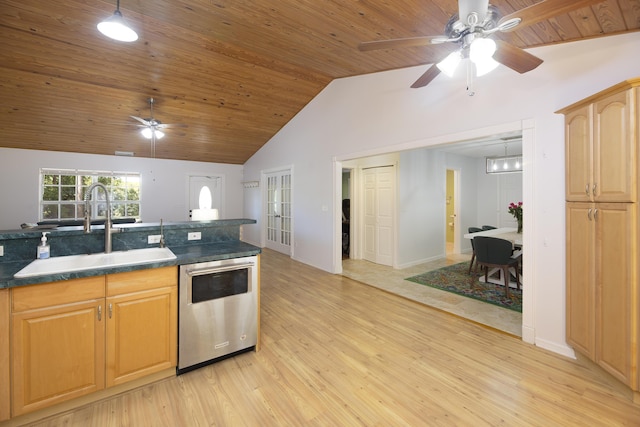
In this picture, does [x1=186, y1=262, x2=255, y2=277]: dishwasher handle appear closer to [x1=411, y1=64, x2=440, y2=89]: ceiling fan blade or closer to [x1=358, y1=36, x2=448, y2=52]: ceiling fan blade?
[x1=358, y1=36, x2=448, y2=52]: ceiling fan blade

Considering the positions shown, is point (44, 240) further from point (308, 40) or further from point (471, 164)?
point (471, 164)

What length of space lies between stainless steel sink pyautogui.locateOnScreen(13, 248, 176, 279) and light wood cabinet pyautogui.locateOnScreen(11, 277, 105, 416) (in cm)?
9

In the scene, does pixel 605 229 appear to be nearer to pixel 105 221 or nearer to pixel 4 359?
pixel 105 221

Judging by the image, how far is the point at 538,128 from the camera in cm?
248

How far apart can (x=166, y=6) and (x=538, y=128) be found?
3.77 meters

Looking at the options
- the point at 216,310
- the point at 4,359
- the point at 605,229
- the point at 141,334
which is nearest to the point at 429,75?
the point at 605,229

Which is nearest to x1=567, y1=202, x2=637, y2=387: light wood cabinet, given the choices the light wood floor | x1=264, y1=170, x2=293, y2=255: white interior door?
the light wood floor

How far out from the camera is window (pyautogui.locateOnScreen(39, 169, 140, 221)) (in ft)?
20.4

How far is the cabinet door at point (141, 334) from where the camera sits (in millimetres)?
1794

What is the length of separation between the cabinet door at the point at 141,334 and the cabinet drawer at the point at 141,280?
3cm

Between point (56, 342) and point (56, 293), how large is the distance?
30cm

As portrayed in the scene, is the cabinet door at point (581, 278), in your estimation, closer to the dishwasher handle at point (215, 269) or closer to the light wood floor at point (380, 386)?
the light wood floor at point (380, 386)

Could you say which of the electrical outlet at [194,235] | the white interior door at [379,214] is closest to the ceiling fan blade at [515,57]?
the electrical outlet at [194,235]

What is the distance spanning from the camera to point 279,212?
6824 millimetres
